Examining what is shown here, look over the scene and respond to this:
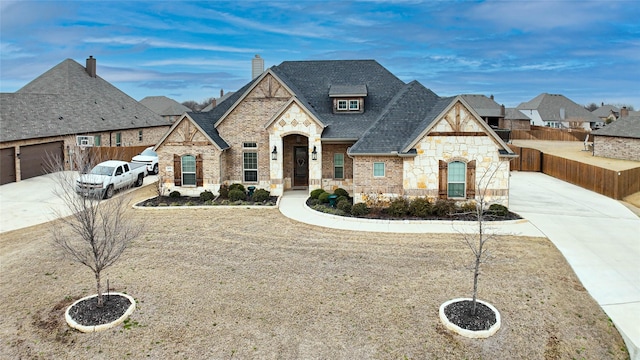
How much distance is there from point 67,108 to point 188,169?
17.6 metres

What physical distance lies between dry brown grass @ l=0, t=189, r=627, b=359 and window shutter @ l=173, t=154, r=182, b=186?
293 inches

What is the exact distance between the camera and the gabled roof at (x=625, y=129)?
3917cm

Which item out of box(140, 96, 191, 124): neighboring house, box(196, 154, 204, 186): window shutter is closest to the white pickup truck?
box(196, 154, 204, 186): window shutter

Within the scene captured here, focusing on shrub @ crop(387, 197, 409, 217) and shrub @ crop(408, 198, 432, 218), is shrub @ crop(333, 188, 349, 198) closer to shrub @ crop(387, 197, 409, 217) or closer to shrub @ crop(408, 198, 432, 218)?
shrub @ crop(387, 197, 409, 217)

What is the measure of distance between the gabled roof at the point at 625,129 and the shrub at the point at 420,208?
29.1m

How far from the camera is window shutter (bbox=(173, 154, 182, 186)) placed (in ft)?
79.5

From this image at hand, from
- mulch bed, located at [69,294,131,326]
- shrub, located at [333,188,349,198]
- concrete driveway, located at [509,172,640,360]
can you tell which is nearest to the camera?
mulch bed, located at [69,294,131,326]

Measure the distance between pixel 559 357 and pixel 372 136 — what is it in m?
14.3

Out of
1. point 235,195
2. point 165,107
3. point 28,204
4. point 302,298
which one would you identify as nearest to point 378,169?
point 235,195

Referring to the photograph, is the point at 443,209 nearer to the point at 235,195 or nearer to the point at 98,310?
the point at 235,195

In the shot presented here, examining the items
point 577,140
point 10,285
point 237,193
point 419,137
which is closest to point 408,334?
point 10,285

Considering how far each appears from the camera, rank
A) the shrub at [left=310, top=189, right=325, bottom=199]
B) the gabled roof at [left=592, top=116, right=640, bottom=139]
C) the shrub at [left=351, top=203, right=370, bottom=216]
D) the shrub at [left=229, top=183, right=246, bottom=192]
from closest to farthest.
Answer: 1. the shrub at [left=351, top=203, right=370, bottom=216]
2. the shrub at [left=310, top=189, right=325, bottom=199]
3. the shrub at [left=229, top=183, right=246, bottom=192]
4. the gabled roof at [left=592, top=116, right=640, bottom=139]

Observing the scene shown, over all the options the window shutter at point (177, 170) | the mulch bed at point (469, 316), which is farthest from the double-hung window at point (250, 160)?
the mulch bed at point (469, 316)

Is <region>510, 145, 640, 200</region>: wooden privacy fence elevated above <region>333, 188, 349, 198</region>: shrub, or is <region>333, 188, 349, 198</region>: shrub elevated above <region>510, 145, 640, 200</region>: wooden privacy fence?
A: <region>510, 145, 640, 200</region>: wooden privacy fence
